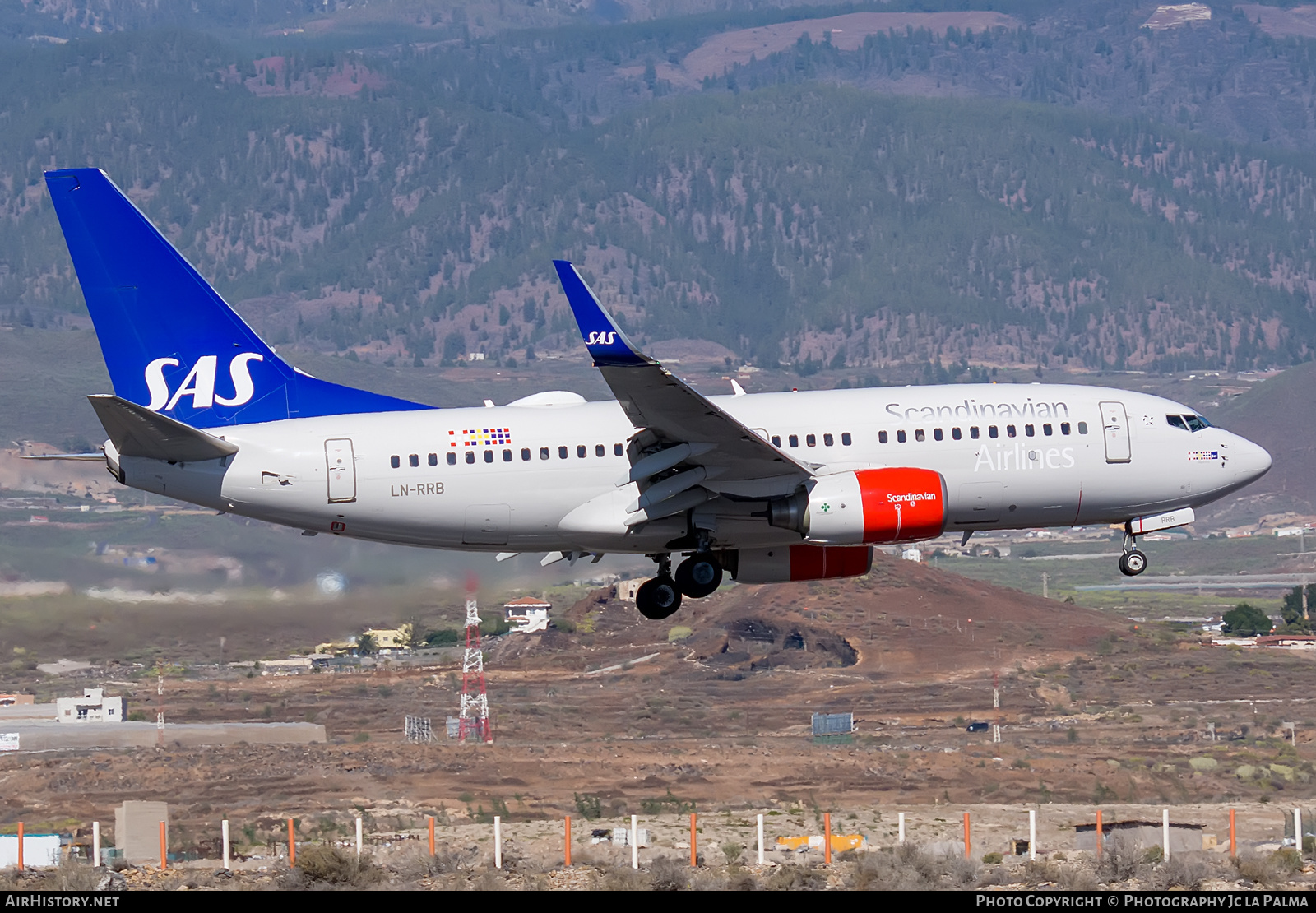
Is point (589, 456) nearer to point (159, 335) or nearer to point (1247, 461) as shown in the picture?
point (159, 335)

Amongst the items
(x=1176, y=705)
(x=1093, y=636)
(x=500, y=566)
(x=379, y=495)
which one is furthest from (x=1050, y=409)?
(x=1093, y=636)

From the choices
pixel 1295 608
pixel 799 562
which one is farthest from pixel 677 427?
pixel 1295 608

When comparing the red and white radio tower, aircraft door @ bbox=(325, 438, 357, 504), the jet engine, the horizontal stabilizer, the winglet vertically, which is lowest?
the red and white radio tower

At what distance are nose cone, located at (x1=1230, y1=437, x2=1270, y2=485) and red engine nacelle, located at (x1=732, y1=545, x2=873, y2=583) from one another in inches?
422

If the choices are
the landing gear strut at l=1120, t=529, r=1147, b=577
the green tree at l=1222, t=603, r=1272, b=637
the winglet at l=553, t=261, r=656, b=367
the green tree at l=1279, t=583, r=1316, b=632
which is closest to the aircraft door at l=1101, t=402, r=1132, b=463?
the landing gear strut at l=1120, t=529, r=1147, b=577

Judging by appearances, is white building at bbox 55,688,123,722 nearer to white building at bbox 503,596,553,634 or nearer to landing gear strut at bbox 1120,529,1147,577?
white building at bbox 503,596,553,634

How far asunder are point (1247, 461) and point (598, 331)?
20604 mm

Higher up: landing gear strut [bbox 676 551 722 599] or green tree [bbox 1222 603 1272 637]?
green tree [bbox 1222 603 1272 637]

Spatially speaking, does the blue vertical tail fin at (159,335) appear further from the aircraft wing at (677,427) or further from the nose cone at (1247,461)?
the nose cone at (1247,461)

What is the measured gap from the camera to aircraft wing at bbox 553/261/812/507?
44.1 metres

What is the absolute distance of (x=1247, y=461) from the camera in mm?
54531

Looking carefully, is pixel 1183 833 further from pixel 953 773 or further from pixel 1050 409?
pixel 953 773

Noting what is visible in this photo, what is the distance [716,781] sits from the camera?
277 ft

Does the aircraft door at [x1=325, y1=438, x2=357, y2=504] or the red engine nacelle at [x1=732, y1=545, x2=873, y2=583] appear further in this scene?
the red engine nacelle at [x1=732, y1=545, x2=873, y2=583]
